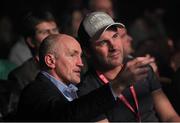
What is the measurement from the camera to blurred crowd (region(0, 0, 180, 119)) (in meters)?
6.62

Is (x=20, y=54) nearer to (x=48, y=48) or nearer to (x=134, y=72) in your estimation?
(x=48, y=48)

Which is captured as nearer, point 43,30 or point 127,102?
point 127,102

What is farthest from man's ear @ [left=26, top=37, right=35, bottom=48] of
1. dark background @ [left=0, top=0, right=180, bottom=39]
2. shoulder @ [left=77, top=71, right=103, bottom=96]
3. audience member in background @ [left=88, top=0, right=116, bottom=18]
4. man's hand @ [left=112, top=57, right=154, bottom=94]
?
dark background @ [left=0, top=0, right=180, bottom=39]

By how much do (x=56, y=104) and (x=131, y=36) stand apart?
18.2 ft

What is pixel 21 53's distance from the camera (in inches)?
Answer: 319

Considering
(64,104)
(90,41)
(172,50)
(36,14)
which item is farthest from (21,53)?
(64,104)

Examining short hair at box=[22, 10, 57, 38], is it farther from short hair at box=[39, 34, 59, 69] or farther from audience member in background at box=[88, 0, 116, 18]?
short hair at box=[39, 34, 59, 69]

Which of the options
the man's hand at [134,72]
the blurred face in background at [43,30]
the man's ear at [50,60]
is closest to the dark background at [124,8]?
the blurred face in background at [43,30]

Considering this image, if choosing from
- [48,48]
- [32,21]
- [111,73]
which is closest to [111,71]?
[111,73]

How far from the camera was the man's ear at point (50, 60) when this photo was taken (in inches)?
200

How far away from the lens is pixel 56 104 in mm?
4531

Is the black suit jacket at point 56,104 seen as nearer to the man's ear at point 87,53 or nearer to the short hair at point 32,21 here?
the man's ear at point 87,53

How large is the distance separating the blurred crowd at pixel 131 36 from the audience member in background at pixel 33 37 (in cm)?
19

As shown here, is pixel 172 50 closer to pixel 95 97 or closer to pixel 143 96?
pixel 143 96
